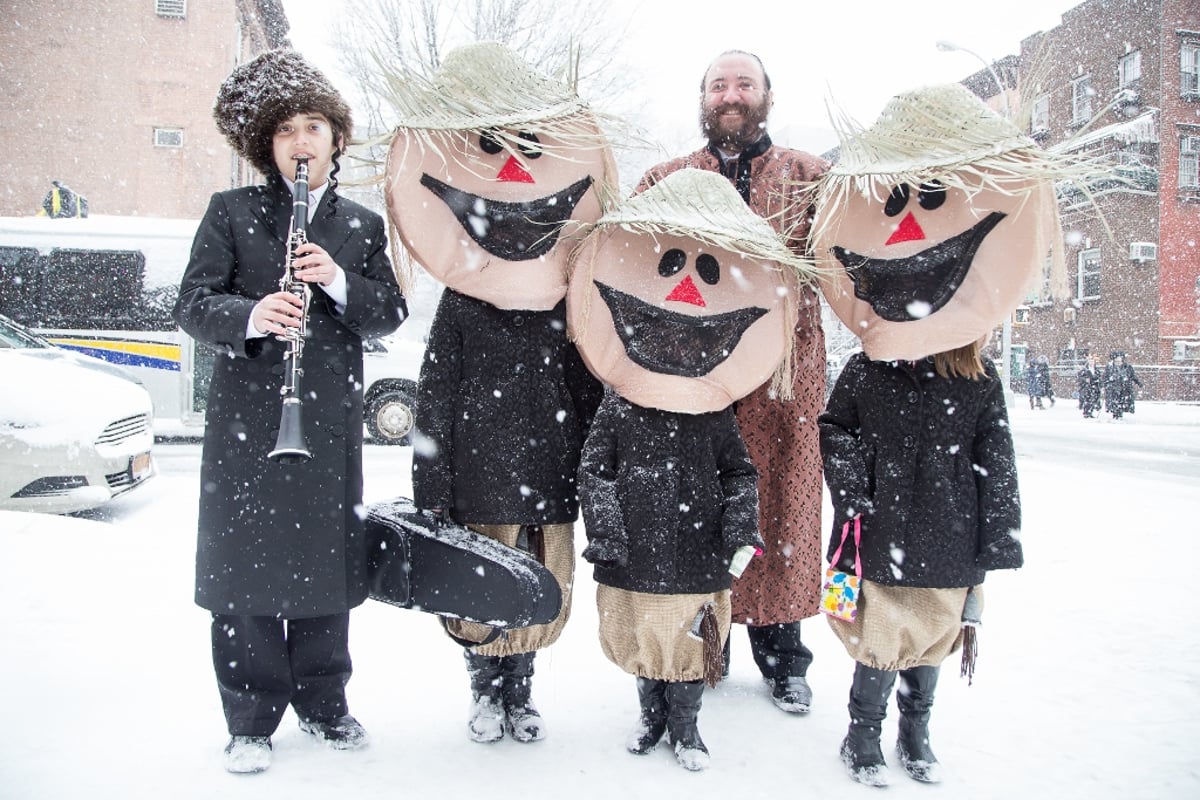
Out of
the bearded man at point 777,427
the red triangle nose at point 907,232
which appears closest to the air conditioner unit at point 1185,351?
the bearded man at point 777,427

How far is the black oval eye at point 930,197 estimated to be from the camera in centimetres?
239

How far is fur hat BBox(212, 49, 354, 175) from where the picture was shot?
2.45 meters

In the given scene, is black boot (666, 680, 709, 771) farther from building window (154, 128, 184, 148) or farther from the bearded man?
building window (154, 128, 184, 148)

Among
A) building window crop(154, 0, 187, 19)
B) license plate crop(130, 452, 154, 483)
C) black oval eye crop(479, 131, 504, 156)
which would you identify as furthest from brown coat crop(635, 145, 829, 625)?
building window crop(154, 0, 187, 19)

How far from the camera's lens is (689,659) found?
2.46 metres

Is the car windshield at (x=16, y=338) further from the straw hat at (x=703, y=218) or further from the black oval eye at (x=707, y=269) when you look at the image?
the black oval eye at (x=707, y=269)

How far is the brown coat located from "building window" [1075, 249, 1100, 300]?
26.8 meters

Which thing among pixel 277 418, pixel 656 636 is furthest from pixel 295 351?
pixel 656 636

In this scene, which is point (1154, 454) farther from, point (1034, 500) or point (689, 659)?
point (689, 659)

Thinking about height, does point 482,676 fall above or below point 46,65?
below

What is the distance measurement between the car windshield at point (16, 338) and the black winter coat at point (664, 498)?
208 inches

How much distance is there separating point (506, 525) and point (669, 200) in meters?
1.15

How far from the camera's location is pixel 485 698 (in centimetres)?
268

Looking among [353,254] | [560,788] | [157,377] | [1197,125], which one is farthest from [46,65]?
[1197,125]
